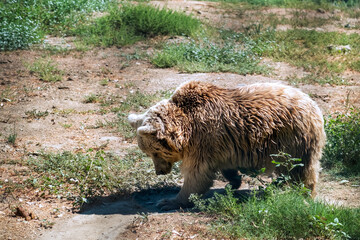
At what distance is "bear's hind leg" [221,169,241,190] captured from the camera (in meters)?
6.27

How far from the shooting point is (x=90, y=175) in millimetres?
6352

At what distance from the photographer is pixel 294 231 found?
458 cm

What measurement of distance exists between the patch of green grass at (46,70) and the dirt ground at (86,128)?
0.44 feet

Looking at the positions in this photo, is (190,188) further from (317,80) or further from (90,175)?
(317,80)

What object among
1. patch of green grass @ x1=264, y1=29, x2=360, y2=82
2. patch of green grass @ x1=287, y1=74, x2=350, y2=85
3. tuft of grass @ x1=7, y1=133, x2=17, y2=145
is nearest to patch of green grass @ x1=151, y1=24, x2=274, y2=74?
patch of green grass @ x1=264, y1=29, x2=360, y2=82

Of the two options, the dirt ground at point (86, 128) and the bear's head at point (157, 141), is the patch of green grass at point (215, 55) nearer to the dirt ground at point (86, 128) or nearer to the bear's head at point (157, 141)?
the dirt ground at point (86, 128)

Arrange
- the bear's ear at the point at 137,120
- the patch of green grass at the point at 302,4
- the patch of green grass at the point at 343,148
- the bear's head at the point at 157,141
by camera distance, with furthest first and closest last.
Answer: the patch of green grass at the point at 302,4
the patch of green grass at the point at 343,148
the bear's ear at the point at 137,120
the bear's head at the point at 157,141

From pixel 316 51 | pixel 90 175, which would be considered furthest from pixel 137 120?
pixel 316 51

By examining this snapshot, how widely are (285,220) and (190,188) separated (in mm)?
1410

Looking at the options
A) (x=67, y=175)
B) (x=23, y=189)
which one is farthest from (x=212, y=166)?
(x=23, y=189)

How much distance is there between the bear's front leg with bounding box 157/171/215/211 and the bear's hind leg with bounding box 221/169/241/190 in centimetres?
52

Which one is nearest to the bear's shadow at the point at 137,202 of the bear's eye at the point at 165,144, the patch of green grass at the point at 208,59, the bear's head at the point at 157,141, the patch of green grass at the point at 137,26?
the bear's head at the point at 157,141

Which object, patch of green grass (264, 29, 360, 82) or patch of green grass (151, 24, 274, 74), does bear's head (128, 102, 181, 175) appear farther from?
patch of green grass (264, 29, 360, 82)

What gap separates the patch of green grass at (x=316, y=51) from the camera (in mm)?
10969
